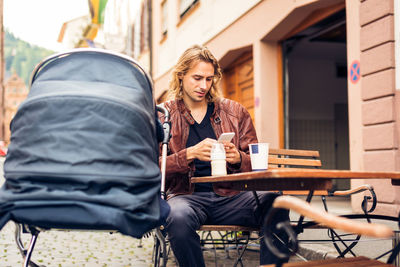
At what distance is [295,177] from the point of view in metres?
2.15

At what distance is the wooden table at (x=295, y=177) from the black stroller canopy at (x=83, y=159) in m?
0.50

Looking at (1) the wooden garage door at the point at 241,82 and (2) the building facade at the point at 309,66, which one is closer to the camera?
(2) the building facade at the point at 309,66

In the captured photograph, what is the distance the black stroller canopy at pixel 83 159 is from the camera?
2203 millimetres

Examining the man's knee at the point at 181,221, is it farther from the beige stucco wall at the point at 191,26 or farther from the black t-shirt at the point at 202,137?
the beige stucco wall at the point at 191,26

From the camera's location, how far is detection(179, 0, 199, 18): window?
42.4 feet

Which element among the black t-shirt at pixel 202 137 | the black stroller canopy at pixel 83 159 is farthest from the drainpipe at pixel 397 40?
the black stroller canopy at pixel 83 159

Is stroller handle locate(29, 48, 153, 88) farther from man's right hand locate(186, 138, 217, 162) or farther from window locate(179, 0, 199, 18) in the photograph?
window locate(179, 0, 199, 18)

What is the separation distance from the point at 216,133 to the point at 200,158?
58cm

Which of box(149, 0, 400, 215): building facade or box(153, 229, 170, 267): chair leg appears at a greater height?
box(149, 0, 400, 215): building facade

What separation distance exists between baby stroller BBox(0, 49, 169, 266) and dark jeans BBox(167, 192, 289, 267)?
1.07 feet

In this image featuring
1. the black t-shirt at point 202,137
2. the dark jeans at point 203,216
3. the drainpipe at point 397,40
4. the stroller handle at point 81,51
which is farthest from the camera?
the drainpipe at point 397,40

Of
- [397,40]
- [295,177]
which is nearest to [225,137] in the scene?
[295,177]

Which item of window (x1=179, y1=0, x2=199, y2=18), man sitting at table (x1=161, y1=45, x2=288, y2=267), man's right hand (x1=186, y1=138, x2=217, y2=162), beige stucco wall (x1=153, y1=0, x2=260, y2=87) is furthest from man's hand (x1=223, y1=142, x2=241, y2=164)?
window (x1=179, y1=0, x2=199, y2=18)

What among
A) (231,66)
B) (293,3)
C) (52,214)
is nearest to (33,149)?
(52,214)
